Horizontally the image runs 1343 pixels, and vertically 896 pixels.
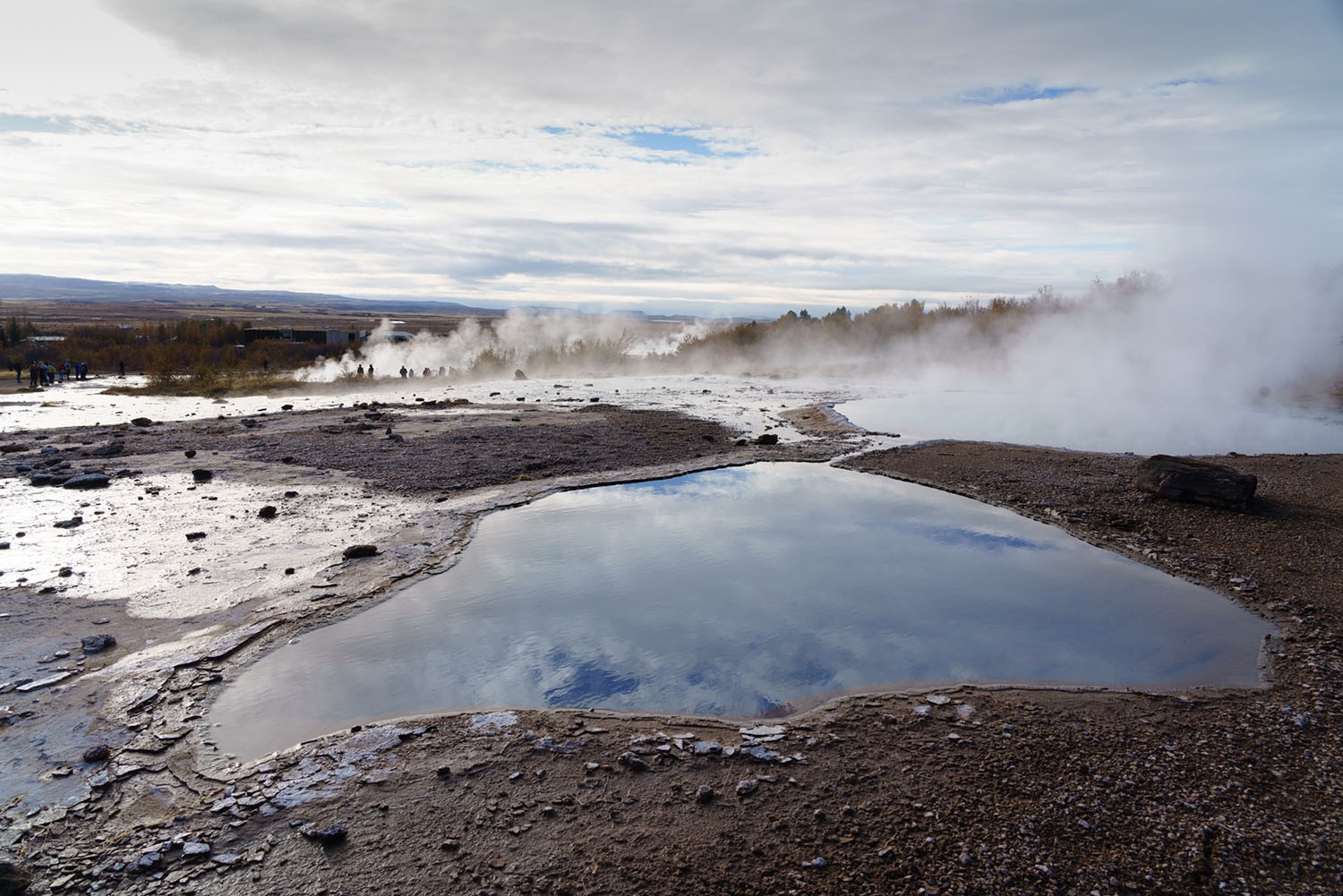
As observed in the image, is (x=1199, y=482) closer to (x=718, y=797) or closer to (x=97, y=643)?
(x=718, y=797)

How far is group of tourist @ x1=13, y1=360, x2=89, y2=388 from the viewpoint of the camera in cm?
3173

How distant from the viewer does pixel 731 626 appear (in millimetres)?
7180

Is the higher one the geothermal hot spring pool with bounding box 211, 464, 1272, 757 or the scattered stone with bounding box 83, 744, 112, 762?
the geothermal hot spring pool with bounding box 211, 464, 1272, 757

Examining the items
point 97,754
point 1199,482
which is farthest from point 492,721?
point 1199,482

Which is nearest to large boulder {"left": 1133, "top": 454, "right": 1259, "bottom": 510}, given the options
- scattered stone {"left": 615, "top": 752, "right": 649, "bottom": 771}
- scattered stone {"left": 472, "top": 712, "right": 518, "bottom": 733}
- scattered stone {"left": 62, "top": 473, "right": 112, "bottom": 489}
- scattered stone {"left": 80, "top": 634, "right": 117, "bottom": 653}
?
scattered stone {"left": 615, "top": 752, "right": 649, "bottom": 771}

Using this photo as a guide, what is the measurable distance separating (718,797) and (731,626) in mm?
2838

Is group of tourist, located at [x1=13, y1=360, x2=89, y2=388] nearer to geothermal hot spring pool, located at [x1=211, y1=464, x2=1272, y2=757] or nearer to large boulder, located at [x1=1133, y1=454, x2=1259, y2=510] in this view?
geothermal hot spring pool, located at [x1=211, y1=464, x2=1272, y2=757]

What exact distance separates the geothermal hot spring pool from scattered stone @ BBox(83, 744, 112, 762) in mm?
643

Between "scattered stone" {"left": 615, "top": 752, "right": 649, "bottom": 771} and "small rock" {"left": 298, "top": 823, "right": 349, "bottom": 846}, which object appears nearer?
"small rock" {"left": 298, "top": 823, "right": 349, "bottom": 846}

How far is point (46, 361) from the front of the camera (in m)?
39.8

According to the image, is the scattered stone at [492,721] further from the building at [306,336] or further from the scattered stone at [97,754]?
the building at [306,336]

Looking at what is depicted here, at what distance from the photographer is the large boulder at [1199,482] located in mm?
Result: 10992

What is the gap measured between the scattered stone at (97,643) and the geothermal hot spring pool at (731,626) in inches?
56.3

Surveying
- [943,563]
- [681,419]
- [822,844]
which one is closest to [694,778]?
[822,844]
